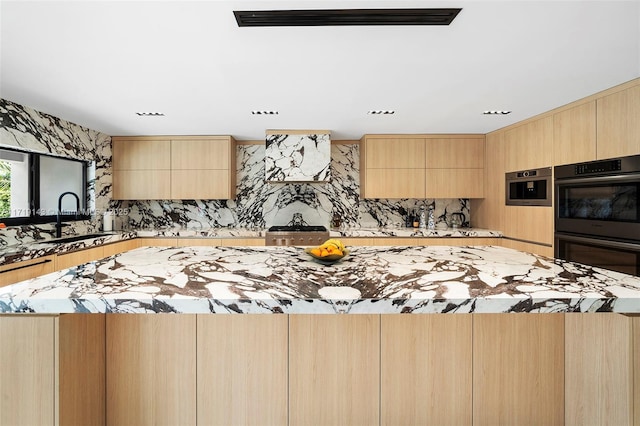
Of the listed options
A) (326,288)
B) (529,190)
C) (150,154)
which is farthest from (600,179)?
(150,154)

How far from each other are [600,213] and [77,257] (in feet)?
15.6

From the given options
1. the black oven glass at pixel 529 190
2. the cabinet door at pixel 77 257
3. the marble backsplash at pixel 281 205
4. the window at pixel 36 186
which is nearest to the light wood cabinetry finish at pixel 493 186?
the black oven glass at pixel 529 190

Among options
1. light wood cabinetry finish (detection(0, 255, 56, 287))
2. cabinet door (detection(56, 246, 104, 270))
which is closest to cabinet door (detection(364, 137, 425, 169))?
cabinet door (detection(56, 246, 104, 270))

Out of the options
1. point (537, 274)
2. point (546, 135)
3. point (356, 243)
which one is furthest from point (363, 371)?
point (546, 135)

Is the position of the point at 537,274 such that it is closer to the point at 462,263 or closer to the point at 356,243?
the point at 462,263

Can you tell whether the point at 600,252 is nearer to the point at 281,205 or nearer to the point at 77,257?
the point at 281,205

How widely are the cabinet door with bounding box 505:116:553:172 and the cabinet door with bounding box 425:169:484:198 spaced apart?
531mm

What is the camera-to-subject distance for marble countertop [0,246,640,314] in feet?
3.62

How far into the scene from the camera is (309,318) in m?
1.60

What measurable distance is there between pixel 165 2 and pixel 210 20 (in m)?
0.22

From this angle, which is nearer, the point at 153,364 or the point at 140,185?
the point at 153,364

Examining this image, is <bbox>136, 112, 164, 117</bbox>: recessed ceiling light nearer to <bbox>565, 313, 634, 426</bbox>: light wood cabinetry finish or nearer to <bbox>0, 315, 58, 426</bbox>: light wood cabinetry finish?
<bbox>0, 315, 58, 426</bbox>: light wood cabinetry finish

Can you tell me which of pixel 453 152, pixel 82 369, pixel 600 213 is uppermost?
pixel 453 152

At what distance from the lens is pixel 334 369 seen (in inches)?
63.4
